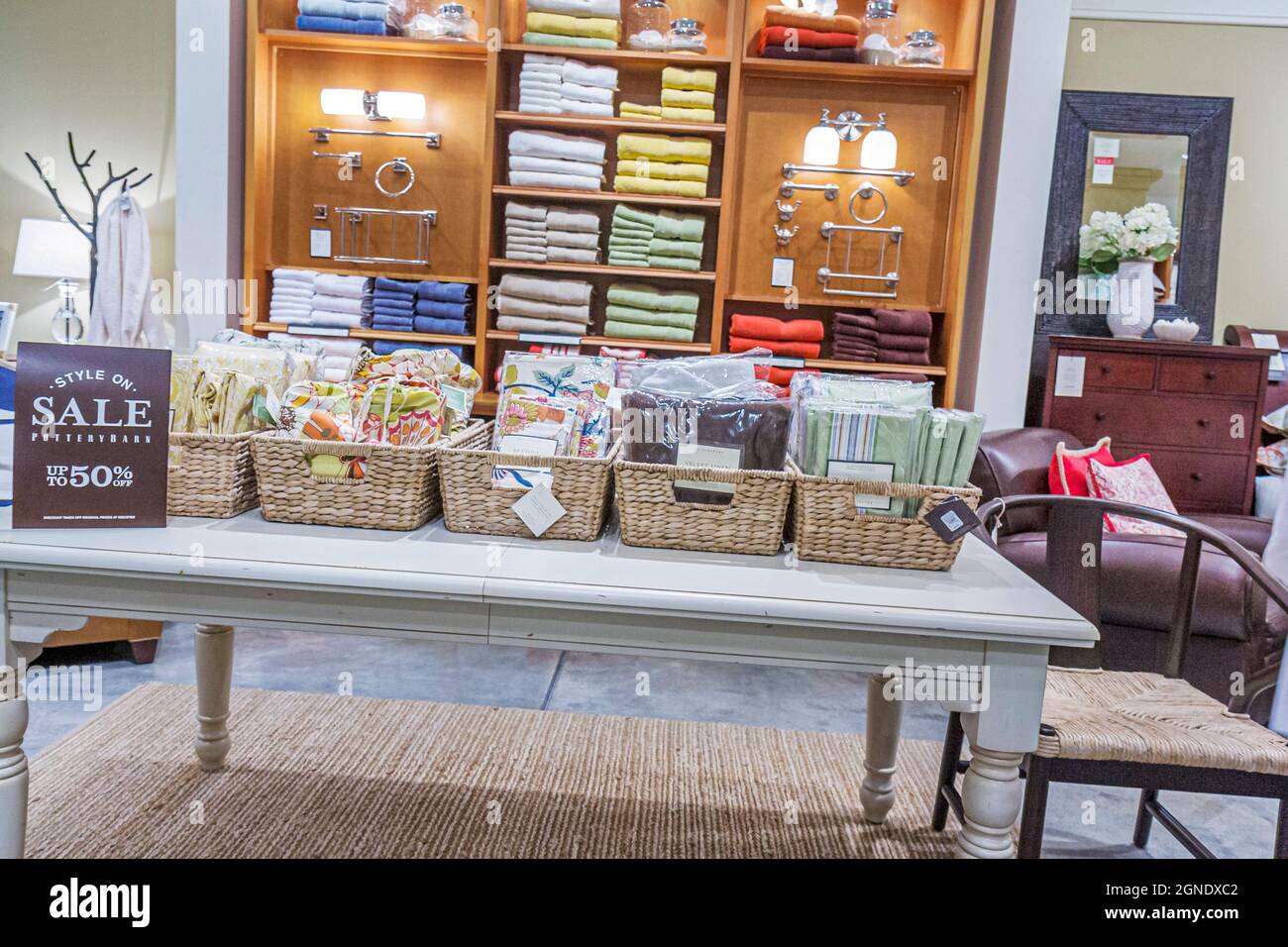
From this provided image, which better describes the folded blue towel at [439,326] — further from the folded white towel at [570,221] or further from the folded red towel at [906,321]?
the folded red towel at [906,321]

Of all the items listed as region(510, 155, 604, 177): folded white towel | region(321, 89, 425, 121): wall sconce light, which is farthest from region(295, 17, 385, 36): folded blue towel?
region(510, 155, 604, 177): folded white towel

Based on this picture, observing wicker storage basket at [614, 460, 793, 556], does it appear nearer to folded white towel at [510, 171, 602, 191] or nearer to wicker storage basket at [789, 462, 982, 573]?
wicker storage basket at [789, 462, 982, 573]

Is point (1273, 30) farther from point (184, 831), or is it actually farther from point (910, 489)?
point (184, 831)

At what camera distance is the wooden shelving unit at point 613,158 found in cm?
398

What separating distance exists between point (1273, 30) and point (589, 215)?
10.4 ft

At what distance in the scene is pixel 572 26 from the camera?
3945 millimetres

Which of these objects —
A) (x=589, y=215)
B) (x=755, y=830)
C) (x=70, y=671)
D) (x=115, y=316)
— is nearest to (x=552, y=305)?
(x=589, y=215)

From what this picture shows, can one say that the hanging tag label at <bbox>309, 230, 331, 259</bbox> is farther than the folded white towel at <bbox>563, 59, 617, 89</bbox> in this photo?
Yes

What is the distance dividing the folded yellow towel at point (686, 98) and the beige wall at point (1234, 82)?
1.76m

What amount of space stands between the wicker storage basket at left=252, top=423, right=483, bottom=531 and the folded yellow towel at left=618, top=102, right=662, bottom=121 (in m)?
2.79

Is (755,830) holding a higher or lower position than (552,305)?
lower

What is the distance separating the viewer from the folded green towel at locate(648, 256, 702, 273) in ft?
13.3

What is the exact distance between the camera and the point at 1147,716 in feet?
5.81

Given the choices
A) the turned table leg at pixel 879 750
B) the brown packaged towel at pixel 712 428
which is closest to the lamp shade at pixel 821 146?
the turned table leg at pixel 879 750
